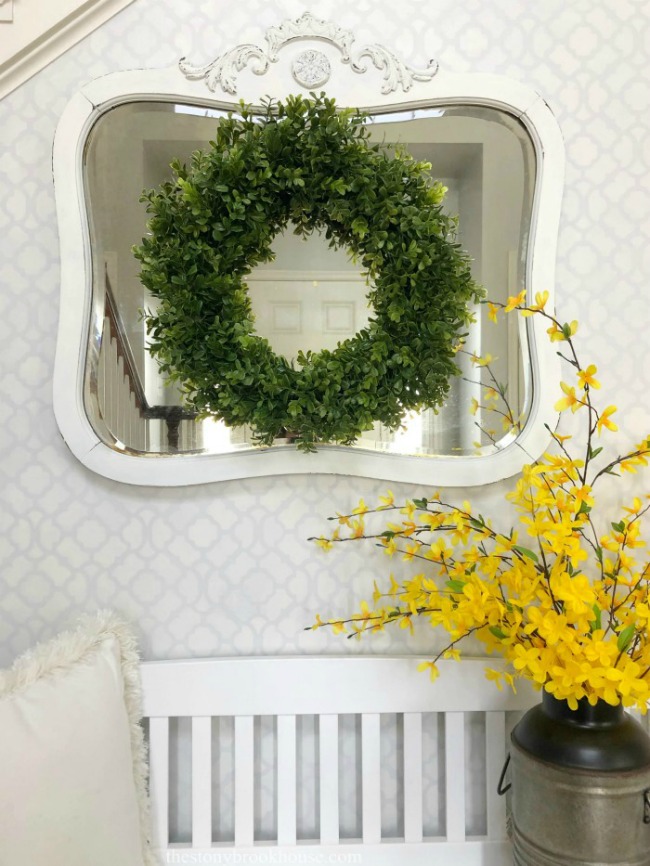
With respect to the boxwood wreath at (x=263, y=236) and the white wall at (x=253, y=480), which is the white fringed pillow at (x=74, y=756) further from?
the boxwood wreath at (x=263, y=236)

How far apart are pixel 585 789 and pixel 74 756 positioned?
0.74 m

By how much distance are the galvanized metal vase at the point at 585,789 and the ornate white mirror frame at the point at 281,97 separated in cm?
43

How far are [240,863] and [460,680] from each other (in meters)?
0.51

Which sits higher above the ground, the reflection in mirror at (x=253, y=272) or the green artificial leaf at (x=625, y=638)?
the reflection in mirror at (x=253, y=272)

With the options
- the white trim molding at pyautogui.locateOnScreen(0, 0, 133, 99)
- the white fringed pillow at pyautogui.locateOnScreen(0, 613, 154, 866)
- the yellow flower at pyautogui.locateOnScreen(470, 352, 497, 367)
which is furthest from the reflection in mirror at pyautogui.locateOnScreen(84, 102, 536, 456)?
the white fringed pillow at pyautogui.locateOnScreen(0, 613, 154, 866)

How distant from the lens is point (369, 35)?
1184mm

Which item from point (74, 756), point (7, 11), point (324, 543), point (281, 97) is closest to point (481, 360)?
point (324, 543)

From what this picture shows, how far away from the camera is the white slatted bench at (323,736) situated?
113cm

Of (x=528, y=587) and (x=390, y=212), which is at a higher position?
(x=390, y=212)

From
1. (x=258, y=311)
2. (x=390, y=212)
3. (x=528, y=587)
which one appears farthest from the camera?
(x=258, y=311)

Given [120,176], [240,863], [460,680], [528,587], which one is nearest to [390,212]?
[120,176]

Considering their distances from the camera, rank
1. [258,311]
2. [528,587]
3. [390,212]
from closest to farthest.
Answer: [528,587]
[390,212]
[258,311]

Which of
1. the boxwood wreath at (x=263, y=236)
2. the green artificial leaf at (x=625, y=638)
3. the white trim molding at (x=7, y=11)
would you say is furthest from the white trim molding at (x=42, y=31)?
the green artificial leaf at (x=625, y=638)

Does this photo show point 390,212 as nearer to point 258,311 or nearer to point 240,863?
point 258,311
